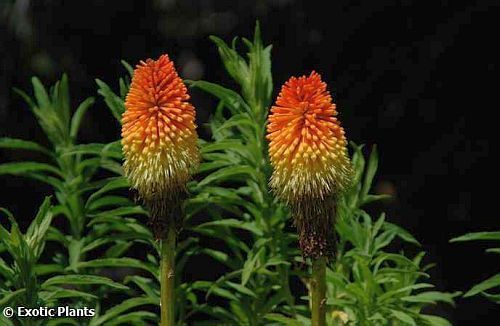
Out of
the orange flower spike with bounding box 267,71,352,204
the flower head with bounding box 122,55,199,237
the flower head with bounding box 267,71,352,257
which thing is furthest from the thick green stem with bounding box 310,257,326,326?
the flower head with bounding box 122,55,199,237

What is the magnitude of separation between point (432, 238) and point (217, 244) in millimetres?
1069

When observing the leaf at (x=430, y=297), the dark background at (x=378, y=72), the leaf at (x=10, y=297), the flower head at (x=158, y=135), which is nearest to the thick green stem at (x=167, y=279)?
the flower head at (x=158, y=135)

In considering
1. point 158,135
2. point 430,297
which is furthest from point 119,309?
point 430,297

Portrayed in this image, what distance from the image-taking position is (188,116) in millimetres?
3512

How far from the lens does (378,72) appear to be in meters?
5.40

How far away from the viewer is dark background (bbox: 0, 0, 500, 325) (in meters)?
5.32

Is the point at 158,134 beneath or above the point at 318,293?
above

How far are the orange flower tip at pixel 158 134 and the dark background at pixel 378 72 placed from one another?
1.77 m

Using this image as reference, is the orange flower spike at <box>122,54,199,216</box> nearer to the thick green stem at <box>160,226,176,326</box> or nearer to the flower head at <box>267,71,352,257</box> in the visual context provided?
the thick green stem at <box>160,226,176,326</box>

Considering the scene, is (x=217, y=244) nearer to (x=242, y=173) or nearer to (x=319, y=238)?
(x=242, y=173)

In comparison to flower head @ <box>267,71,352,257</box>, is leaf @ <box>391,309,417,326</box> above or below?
below

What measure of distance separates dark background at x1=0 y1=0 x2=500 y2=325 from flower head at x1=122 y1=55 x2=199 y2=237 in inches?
69.8

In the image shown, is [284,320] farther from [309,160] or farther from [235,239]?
[309,160]

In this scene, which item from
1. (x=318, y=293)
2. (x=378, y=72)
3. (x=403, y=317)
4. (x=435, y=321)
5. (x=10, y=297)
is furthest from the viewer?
(x=378, y=72)
